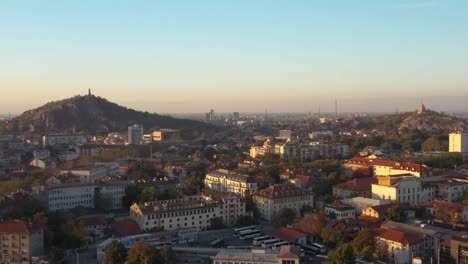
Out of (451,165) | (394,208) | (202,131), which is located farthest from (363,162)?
(202,131)

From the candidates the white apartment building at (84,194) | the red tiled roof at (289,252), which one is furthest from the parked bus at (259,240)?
the white apartment building at (84,194)

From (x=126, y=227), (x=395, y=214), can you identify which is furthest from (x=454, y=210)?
(x=126, y=227)

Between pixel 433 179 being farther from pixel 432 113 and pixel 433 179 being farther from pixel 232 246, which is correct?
pixel 432 113

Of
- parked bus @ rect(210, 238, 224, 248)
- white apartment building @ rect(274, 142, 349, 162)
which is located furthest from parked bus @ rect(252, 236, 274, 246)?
white apartment building @ rect(274, 142, 349, 162)

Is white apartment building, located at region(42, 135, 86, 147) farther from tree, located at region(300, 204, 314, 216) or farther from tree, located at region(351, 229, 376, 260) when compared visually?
A: tree, located at region(351, 229, 376, 260)

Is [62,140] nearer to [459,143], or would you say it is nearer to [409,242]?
[459,143]

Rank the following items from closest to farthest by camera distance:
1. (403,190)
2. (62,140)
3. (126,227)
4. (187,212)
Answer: (126,227), (187,212), (403,190), (62,140)
